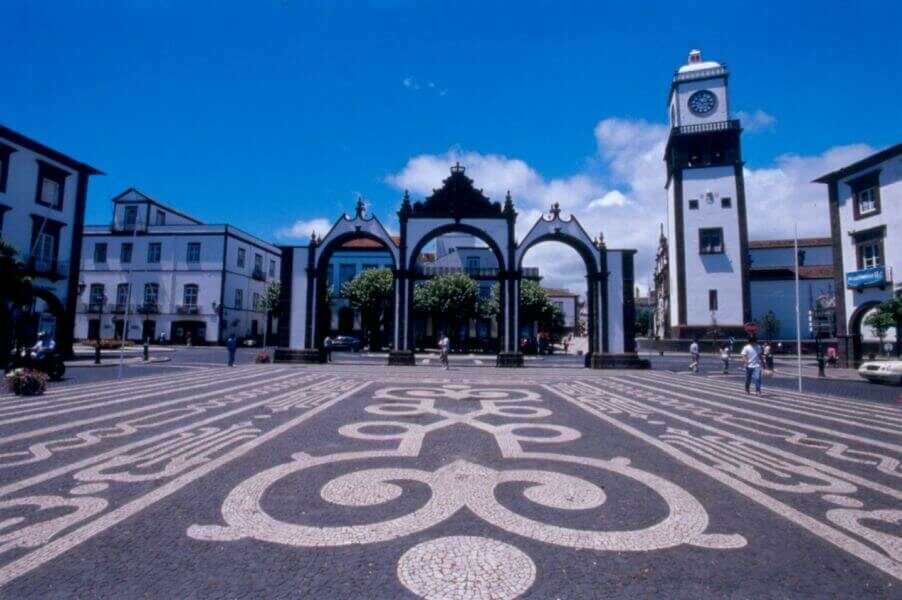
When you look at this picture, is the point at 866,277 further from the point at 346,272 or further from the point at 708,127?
the point at 346,272

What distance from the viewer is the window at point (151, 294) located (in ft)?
159

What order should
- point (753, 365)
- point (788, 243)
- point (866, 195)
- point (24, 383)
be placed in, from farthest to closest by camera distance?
point (788, 243)
point (866, 195)
point (753, 365)
point (24, 383)

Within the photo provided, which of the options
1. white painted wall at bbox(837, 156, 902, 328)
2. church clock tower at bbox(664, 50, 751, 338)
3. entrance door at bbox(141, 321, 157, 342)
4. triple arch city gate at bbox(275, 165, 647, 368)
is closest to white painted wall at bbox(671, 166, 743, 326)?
church clock tower at bbox(664, 50, 751, 338)

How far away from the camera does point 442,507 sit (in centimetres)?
408

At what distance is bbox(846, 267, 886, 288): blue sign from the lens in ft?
83.7

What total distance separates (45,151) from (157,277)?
82.4 feet

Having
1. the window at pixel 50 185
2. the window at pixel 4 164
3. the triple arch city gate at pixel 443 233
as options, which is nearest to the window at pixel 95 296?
the window at pixel 50 185

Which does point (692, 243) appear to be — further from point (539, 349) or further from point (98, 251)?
point (98, 251)

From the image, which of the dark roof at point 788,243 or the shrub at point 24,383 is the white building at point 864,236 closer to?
the dark roof at point 788,243

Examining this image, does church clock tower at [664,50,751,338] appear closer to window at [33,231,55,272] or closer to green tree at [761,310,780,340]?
green tree at [761,310,780,340]

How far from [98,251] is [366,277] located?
29101 mm

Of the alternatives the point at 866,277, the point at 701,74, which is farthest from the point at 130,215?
the point at 866,277

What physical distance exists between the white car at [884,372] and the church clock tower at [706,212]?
2705 cm

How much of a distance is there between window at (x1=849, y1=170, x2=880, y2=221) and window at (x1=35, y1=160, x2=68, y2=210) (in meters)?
46.0
